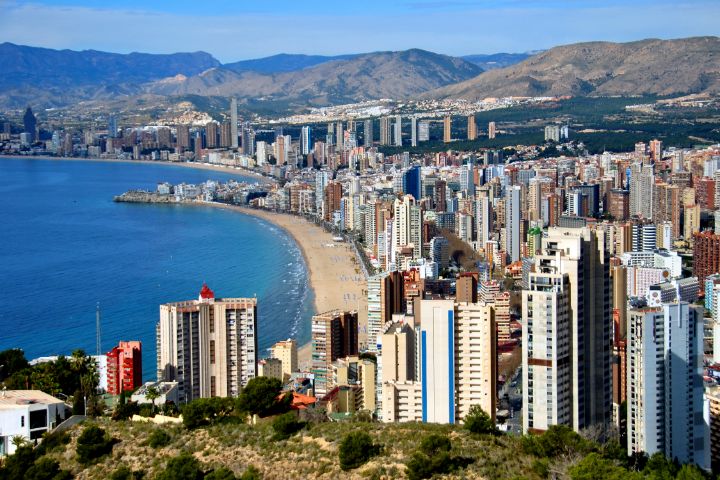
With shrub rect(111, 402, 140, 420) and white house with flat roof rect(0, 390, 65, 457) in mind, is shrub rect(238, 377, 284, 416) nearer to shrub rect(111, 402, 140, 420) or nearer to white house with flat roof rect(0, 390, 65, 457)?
shrub rect(111, 402, 140, 420)

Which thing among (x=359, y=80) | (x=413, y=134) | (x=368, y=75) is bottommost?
(x=413, y=134)

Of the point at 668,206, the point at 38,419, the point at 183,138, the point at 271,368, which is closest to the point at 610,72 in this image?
the point at 183,138

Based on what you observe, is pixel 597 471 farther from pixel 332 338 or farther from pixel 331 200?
pixel 331 200

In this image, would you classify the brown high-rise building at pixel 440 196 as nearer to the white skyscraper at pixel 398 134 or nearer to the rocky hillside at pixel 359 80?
the white skyscraper at pixel 398 134

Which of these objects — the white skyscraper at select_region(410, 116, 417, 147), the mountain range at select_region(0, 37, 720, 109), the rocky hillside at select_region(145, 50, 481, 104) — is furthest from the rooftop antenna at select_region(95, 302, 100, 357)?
the rocky hillside at select_region(145, 50, 481, 104)

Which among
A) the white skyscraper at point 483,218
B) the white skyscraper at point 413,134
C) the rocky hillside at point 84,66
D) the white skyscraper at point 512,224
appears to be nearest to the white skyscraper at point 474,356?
the white skyscraper at point 512,224

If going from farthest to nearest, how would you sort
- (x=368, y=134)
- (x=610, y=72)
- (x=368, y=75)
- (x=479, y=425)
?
1. (x=368, y=75)
2. (x=610, y=72)
3. (x=368, y=134)
4. (x=479, y=425)
